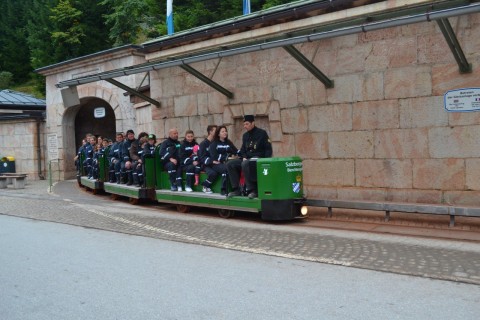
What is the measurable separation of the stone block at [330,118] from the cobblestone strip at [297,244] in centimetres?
286

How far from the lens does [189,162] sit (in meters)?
12.3

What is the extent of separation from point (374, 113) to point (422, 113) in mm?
1007

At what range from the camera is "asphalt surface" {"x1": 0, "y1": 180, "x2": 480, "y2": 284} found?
6699 mm

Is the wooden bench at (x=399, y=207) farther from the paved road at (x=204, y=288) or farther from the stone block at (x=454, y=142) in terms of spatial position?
the paved road at (x=204, y=288)

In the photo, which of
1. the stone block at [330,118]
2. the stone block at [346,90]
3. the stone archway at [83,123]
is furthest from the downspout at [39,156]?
the stone block at [346,90]

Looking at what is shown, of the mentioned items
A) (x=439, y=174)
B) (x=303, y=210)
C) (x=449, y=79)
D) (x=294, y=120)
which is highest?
(x=449, y=79)

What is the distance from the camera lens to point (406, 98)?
32.9 feet

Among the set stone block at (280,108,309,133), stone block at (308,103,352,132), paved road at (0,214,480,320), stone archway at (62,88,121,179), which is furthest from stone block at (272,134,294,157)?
stone archway at (62,88,121,179)

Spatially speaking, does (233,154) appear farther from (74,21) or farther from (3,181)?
(74,21)

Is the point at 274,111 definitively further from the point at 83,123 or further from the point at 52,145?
the point at 83,123

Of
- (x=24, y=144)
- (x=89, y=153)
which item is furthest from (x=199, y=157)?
(x=24, y=144)

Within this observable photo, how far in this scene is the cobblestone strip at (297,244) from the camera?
654 cm

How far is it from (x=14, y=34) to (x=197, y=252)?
51898 mm

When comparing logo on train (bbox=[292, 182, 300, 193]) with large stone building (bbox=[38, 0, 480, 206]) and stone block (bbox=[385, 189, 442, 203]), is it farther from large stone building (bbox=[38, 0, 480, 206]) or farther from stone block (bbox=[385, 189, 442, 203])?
stone block (bbox=[385, 189, 442, 203])
